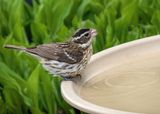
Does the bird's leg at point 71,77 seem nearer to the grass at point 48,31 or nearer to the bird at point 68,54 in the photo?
the bird at point 68,54

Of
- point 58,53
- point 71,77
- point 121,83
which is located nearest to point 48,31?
point 58,53

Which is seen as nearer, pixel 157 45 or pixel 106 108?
pixel 106 108

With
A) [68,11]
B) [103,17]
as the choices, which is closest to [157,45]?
[103,17]

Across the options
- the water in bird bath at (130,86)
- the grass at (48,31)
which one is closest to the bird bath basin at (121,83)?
the water in bird bath at (130,86)

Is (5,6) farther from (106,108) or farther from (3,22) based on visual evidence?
(106,108)

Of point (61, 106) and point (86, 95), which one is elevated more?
point (86, 95)

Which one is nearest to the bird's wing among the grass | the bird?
the bird
